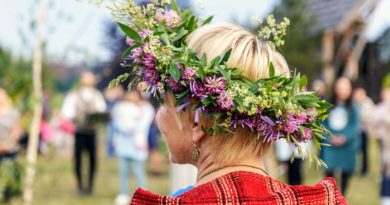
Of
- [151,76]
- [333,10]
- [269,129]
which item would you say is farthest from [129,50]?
[333,10]

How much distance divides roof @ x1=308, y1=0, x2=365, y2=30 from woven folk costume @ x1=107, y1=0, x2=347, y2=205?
18.5 meters

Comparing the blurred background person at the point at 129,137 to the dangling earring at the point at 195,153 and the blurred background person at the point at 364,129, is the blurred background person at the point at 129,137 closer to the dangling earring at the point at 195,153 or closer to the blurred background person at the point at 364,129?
the blurred background person at the point at 364,129

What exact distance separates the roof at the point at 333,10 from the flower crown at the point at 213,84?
1843 centimetres

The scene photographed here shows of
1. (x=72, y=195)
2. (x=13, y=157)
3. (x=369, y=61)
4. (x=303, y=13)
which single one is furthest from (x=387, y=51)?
(x=13, y=157)

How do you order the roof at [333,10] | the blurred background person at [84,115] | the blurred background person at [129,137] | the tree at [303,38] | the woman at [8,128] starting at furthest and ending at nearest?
the roof at [333,10] < the tree at [303,38] < the blurred background person at [84,115] < the blurred background person at [129,137] < the woman at [8,128]

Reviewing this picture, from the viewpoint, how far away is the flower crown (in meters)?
1.96

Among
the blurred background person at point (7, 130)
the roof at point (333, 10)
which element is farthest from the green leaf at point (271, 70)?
the roof at point (333, 10)

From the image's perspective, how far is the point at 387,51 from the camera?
85.6 ft

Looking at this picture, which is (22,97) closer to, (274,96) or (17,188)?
(17,188)

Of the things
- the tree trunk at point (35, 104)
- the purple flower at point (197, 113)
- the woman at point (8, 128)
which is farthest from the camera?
the woman at point (8, 128)

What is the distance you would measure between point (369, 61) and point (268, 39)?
23071 mm

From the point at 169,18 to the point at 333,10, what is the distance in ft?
62.9

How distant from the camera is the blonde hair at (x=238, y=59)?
76.3 inches

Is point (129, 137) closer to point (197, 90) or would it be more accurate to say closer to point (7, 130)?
point (7, 130)
